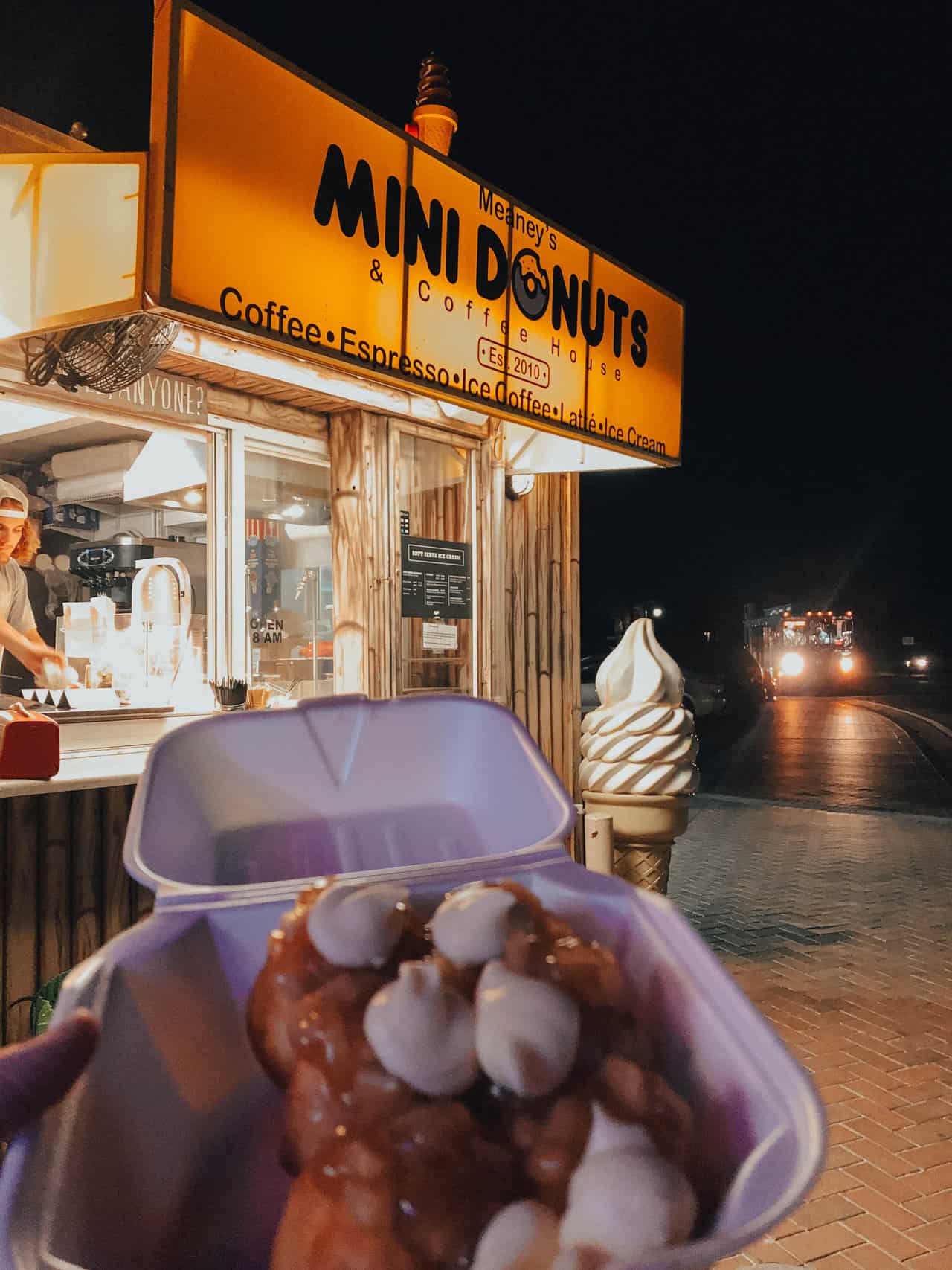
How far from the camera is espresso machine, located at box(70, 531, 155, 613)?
5.29m

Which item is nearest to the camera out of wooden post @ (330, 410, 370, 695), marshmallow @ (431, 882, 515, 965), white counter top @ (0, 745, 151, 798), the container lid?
marshmallow @ (431, 882, 515, 965)

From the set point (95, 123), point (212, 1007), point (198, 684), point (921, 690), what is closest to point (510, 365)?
point (198, 684)

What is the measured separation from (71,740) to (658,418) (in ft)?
11.9

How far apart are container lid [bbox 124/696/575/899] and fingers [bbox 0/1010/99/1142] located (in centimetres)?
31

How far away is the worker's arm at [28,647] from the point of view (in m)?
4.96

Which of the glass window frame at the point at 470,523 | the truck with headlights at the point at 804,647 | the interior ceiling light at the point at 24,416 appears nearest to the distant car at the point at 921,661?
the truck with headlights at the point at 804,647

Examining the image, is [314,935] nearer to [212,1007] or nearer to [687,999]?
[212,1007]

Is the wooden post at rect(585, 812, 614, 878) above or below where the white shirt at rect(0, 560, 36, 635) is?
below

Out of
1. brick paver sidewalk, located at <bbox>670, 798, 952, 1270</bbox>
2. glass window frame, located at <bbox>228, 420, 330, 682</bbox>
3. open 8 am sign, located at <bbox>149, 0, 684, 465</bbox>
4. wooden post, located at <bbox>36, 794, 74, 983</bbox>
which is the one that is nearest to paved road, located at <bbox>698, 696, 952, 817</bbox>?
brick paver sidewalk, located at <bbox>670, 798, 952, 1270</bbox>

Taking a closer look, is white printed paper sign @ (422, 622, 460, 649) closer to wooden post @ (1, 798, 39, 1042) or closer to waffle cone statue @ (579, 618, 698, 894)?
waffle cone statue @ (579, 618, 698, 894)

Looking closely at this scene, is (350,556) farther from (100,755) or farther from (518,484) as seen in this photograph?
(100,755)

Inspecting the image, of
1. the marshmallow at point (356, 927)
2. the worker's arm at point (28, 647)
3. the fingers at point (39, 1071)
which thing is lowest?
the fingers at point (39, 1071)

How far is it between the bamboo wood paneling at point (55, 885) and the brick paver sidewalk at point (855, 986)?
92.1 inches

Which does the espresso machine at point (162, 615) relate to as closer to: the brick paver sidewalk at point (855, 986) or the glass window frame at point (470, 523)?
the glass window frame at point (470, 523)
